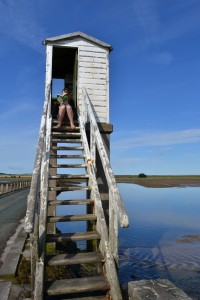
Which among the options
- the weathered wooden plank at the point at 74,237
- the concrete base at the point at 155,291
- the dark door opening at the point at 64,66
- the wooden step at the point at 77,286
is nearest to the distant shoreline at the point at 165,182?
the dark door opening at the point at 64,66

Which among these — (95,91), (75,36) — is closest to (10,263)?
(95,91)

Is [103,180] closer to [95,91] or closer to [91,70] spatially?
[95,91]

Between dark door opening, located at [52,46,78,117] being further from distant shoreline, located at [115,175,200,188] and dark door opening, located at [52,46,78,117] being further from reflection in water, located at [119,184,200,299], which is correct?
distant shoreline, located at [115,175,200,188]

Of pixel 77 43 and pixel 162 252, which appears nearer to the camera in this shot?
pixel 77 43

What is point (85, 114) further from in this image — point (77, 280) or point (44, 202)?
point (77, 280)

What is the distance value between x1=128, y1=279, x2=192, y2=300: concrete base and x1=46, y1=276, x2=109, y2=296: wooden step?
128 cm

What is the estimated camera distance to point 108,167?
16.7 feet

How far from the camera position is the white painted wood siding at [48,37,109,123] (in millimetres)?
9008

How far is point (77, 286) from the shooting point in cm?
401

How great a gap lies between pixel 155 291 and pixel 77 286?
1613 millimetres

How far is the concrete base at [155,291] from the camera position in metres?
2.59

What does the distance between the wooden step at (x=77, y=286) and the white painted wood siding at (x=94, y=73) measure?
5435 mm

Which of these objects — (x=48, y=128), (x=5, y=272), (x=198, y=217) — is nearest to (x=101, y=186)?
(x=48, y=128)

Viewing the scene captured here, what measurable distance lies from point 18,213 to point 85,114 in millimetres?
6180
